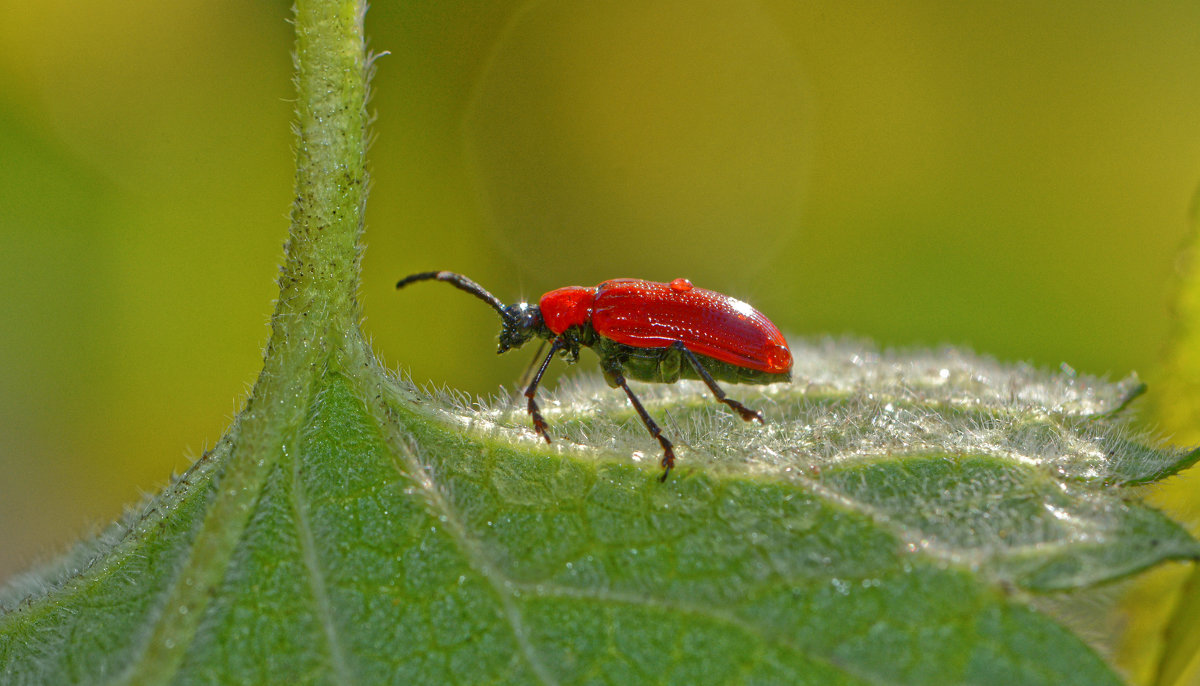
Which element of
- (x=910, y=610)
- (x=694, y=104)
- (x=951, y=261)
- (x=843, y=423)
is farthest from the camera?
(x=694, y=104)

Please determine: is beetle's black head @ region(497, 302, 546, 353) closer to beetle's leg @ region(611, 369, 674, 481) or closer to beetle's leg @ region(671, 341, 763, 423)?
beetle's leg @ region(671, 341, 763, 423)

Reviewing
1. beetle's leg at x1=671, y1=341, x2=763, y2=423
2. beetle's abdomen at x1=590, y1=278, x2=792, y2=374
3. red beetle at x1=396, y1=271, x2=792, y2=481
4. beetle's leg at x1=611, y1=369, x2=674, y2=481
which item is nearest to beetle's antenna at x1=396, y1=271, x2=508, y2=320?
red beetle at x1=396, y1=271, x2=792, y2=481

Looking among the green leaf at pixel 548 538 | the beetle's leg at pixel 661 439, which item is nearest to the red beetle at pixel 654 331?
the beetle's leg at pixel 661 439

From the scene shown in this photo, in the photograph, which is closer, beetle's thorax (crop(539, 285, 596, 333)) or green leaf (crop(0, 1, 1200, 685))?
green leaf (crop(0, 1, 1200, 685))

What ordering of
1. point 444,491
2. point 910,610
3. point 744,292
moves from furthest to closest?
point 744,292 → point 444,491 → point 910,610

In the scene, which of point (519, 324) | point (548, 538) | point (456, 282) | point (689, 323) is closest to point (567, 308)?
point (519, 324)

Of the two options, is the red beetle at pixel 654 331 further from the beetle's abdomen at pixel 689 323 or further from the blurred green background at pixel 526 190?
the blurred green background at pixel 526 190

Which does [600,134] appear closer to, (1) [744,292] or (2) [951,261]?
(1) [744,292]

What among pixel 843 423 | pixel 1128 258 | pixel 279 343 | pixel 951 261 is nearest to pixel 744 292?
pixel 951 261
